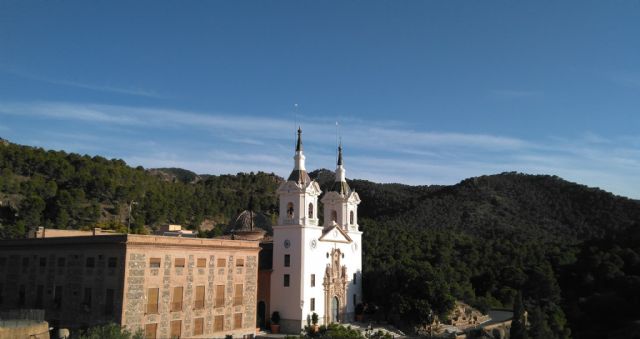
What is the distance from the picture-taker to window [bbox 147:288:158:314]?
3048 cm

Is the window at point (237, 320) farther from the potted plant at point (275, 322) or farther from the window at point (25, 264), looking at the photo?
the window at point (25, 264)

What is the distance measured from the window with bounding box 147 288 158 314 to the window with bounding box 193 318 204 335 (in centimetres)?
344

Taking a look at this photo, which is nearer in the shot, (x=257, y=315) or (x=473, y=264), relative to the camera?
(x=257, y=315)

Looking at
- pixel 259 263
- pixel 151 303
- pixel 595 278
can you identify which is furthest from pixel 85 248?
pixel 595 278

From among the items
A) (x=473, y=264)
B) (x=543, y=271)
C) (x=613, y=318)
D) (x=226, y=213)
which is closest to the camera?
(x=613, y=318)

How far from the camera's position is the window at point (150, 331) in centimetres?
3016

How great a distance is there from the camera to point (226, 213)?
8994 cm

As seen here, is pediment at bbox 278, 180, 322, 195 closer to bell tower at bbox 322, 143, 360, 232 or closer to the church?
the church

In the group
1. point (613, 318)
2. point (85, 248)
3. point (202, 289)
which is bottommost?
point (613, 318)

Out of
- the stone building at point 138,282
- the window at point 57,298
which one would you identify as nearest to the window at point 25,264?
the stone building at point 138,282

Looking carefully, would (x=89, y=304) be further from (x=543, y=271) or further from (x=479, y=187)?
(x=479, y=187)

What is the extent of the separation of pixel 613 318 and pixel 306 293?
34210mm

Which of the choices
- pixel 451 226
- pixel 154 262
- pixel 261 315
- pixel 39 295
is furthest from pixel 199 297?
pixel 451 226

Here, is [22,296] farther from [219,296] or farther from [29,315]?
[219,296]
